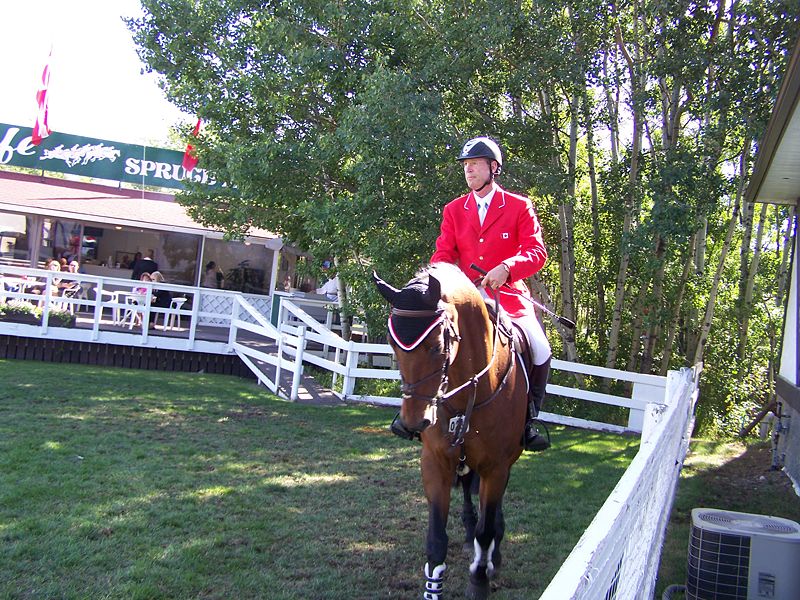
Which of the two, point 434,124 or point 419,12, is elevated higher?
point 419,12

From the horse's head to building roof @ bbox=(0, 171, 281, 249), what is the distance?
16663mm

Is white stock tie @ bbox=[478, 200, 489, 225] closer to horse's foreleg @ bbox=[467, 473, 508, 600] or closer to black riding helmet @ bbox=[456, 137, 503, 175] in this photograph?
black riding helmet @ bbox=[456, 137, 503, 175]

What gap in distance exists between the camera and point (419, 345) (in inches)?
140

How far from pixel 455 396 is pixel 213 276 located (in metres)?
18.3

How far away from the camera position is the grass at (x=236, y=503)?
4605 millimetres

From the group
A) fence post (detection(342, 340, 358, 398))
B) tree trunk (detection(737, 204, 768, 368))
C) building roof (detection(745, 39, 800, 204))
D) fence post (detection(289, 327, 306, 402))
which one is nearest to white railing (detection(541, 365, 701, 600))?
building roof (detection(745, 39, 800, 204))

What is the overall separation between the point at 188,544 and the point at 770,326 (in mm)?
13351

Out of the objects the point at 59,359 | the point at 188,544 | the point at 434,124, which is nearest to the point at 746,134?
the point at 434,124

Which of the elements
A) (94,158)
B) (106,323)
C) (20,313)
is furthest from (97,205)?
(20,313)

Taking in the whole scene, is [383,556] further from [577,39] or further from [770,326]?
[770,326]

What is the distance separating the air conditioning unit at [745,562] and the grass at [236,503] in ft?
3.36

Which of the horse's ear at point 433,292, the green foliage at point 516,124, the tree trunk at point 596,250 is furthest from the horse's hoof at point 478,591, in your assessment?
the tree trunk at point 596,250

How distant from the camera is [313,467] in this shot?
7766mm

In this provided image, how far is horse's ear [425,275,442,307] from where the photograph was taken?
11.7ft
